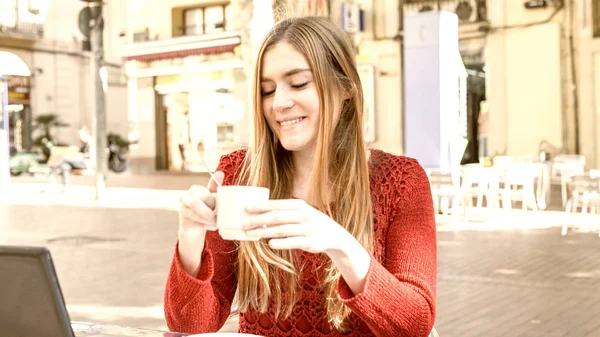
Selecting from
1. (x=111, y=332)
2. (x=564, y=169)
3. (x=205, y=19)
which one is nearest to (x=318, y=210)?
(x=111, y=332)

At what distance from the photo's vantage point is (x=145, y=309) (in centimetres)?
533

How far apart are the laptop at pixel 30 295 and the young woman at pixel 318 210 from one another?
432 millimetres

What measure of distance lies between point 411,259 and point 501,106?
17.4m

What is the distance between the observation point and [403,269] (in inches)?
69.2

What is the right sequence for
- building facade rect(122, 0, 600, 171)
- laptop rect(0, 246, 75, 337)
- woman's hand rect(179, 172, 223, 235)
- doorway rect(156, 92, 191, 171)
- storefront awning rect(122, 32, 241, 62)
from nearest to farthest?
laptop rect(0, 246, 75, 337), woman's hand rect(179, 172, 223, 235), building facade rect(122, 0, 600, 171), storefront awning rect(122, 32, 241, 62), doorway rect(156, 92, 191, 171)

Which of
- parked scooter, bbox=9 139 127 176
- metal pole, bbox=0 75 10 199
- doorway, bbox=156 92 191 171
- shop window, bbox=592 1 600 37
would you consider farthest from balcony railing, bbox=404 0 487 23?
parked scooter, bbox=9 139 127 176

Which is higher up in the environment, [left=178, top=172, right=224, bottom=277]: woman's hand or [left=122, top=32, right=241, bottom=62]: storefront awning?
[left=122, top=32, right=241, bottom=62]: storefront awning

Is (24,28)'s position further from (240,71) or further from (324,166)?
(324,166)

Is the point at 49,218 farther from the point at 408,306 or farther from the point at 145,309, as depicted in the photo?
the point at 408,306

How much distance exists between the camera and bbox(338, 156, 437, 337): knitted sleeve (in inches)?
61.2

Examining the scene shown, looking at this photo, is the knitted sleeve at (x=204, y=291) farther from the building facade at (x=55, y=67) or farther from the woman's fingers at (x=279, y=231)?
Result: the building facade at (x=55, y=67)

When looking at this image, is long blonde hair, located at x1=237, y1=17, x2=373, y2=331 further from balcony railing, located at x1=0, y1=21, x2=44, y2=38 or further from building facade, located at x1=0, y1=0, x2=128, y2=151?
balcony railing, located at x1=0, y1=21, x2=44, y2=38

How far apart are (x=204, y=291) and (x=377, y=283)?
438 mm

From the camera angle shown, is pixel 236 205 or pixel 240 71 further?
pixel 240 71
